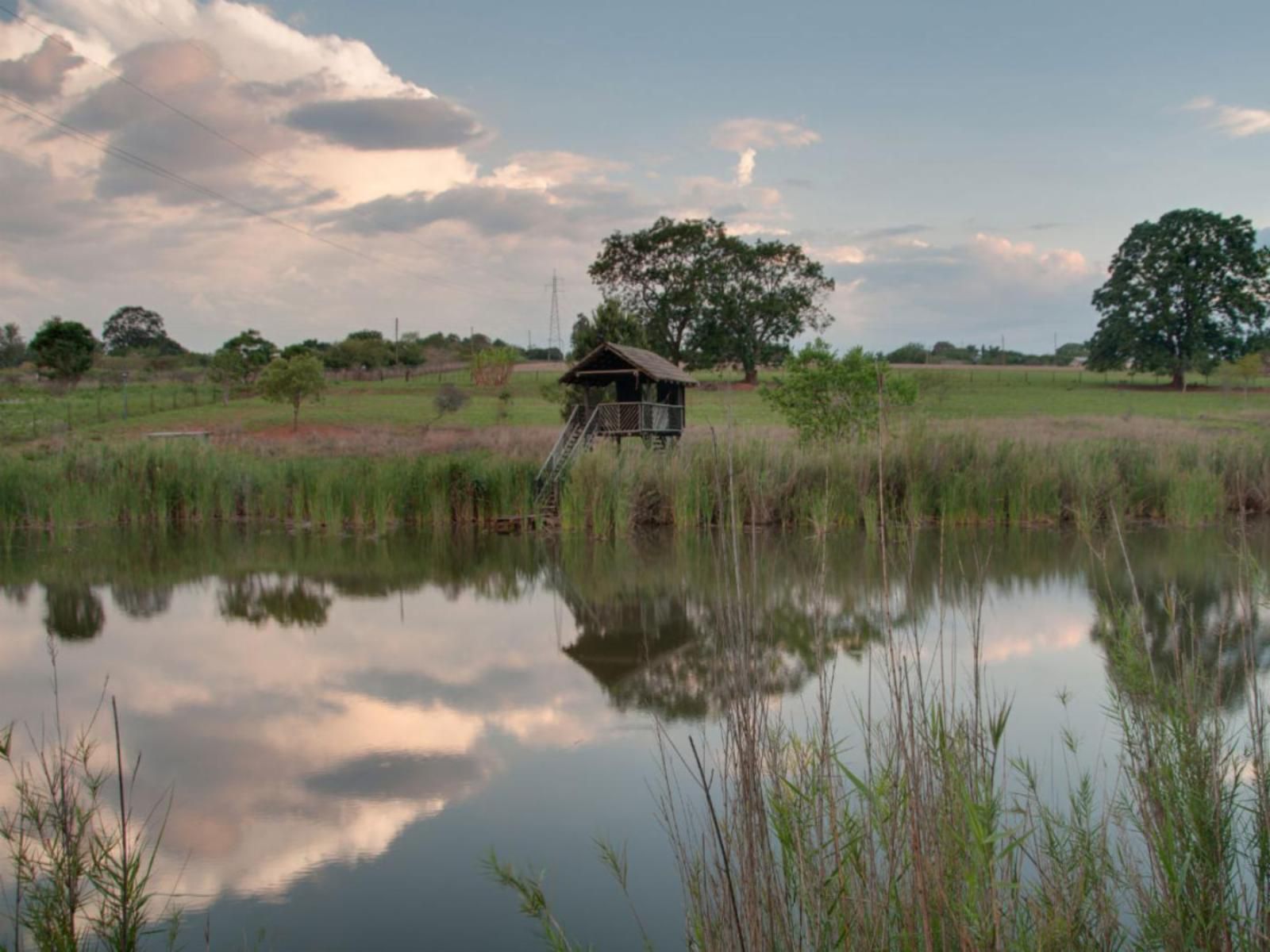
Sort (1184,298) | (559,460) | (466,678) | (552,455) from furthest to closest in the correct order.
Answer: (1184,298), (559,460), (552,455), (466,678)

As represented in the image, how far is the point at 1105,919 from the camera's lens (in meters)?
3.09

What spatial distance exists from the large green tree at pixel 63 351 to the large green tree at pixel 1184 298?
5289cm

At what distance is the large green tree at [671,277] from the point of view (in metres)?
54.6

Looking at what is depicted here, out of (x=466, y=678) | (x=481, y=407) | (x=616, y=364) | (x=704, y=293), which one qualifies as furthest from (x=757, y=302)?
(x=466, y=678)

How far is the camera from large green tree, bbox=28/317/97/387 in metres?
49.8

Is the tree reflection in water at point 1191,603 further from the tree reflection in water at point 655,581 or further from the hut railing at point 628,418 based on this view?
the hut railing at point 628,418

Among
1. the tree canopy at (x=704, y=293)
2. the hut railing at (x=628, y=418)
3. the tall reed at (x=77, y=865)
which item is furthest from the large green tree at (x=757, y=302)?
the tall reed at (x=77, y=865)

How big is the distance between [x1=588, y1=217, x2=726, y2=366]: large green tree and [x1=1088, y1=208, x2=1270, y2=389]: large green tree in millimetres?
21905

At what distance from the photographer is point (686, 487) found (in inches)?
692

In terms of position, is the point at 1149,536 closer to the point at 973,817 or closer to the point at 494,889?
the point at 494,889

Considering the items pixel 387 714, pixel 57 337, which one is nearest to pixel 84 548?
pixel 387 714

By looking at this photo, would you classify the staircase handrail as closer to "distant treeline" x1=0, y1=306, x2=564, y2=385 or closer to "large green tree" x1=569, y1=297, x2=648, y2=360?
"large green tree" x1=569, y1=297, x2=648, y2=360

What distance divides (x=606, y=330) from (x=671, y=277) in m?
25.2

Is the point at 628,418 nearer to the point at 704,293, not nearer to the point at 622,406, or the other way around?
the point at 622,406
